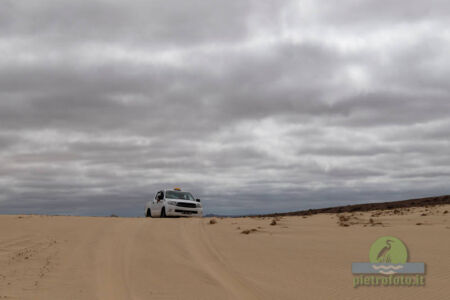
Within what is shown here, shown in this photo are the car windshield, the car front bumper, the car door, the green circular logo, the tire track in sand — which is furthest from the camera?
the car windshield

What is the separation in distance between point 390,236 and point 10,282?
8.89 m

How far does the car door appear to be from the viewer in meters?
25.0

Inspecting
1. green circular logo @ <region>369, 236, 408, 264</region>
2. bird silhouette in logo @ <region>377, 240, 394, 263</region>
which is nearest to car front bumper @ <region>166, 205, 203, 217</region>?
green circular logo @ <region>369, 236, 408, 264</region>

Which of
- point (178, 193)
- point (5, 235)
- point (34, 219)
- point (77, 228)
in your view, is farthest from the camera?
point (178, 193)

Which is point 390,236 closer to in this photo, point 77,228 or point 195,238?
point 195,238

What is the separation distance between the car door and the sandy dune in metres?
9.45

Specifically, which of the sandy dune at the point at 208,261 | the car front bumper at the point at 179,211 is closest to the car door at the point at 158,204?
the car front bumper at the point at 179,211

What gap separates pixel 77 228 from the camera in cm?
1603

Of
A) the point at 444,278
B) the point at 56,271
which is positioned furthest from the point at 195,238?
the point at 444,278

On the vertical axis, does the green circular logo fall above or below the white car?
below

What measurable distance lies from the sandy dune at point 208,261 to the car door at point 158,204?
31.0 ft

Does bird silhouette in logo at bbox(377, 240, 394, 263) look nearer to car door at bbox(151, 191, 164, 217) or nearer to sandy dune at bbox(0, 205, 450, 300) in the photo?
sandy dune at bbox(0, 205, 450, 300)

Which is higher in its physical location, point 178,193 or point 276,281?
point 178,193

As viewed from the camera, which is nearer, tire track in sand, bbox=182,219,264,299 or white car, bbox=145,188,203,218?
tire track in sand, bbox=182,219,264,299
